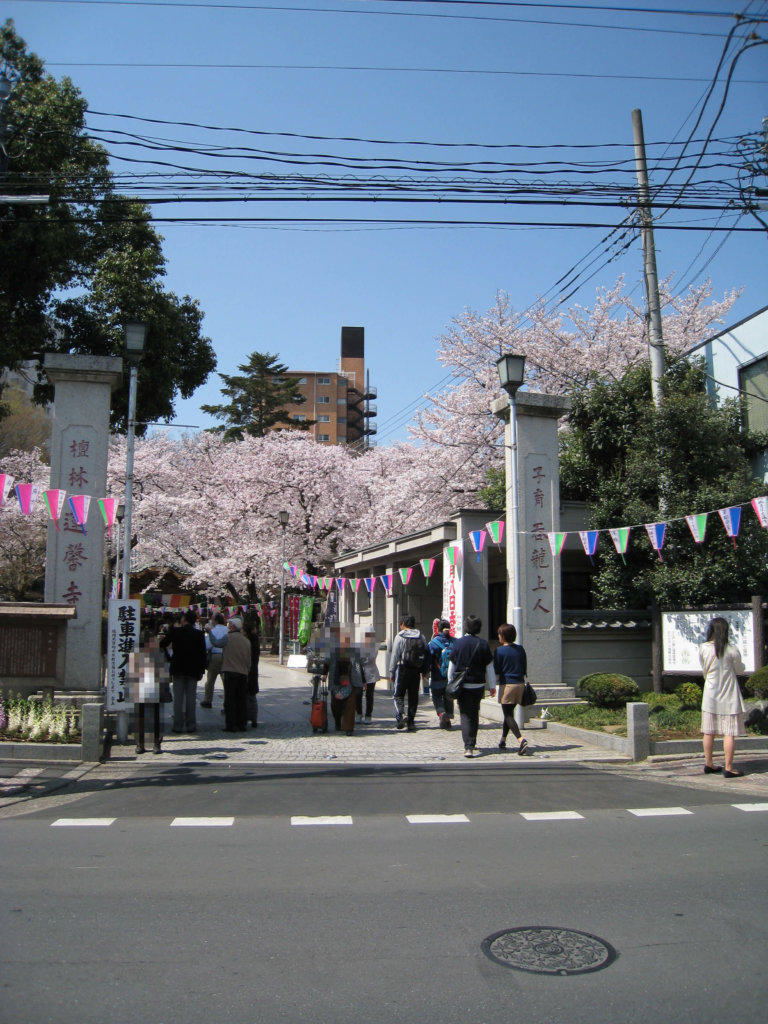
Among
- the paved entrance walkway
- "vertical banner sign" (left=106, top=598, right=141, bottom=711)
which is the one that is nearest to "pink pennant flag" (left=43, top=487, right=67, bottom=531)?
"vertical banner sign" (left=106, top=598, right=141, bottom=711)

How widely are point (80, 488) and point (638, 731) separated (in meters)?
8.98

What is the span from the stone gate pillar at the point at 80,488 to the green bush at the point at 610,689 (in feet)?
25.9

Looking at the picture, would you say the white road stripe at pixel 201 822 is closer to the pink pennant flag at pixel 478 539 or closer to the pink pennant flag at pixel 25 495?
the pink pennant flag at pixel 25 495

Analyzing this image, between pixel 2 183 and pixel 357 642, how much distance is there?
27.3 feet

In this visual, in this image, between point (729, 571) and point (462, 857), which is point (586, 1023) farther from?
point (729, 571)

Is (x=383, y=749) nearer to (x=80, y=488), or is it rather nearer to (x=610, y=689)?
(x=610, y=689)

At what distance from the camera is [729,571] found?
13953 mm

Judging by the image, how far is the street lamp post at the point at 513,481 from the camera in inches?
521

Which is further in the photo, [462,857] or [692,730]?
[692,730]

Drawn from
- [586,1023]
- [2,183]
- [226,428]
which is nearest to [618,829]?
[586,1023]

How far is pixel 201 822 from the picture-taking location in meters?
7.39

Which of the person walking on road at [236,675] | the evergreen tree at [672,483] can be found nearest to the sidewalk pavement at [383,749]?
the person walking on road at [236,675]

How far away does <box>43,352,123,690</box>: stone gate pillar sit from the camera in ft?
40.9

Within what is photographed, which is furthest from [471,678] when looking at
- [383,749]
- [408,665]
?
[408,665]
